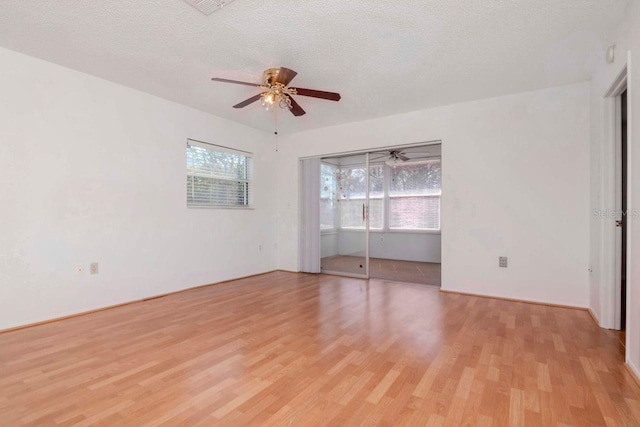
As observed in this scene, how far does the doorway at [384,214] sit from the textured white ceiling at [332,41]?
2233 mm

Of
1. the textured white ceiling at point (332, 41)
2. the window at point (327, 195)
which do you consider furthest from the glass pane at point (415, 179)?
the textured white ceiling at point (332, 41)

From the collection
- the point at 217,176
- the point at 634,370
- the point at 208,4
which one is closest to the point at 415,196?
the point at 217,176

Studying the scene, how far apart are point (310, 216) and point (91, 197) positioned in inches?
133

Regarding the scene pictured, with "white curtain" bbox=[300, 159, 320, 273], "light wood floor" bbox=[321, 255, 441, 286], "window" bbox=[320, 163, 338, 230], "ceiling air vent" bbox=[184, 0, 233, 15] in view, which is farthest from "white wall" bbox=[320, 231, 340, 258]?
"ceiling air vent" bbox=[184, 0, 233, 15]

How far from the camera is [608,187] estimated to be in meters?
2.96

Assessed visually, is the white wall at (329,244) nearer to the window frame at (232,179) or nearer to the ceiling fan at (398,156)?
the window frame at (232,179)

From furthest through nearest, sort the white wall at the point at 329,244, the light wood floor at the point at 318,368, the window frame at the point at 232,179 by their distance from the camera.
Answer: the white wall at the point at 329,244 → the window frame at the point at 232,179 → the light wood floor at the point at 318,368

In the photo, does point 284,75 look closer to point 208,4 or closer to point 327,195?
point 208,4

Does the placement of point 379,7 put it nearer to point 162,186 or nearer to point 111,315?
point 162,186

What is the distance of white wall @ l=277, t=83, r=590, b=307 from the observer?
12.1 ft

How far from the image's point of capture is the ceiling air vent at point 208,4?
229cm

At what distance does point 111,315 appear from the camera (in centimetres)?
341

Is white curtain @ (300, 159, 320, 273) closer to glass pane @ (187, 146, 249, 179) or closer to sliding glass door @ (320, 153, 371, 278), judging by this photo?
sliding glass door @ (320, 153, 371, 278)

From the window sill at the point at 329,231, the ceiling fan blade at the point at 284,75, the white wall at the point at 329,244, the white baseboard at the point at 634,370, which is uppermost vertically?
the ceiling fan blade at the point at 284,75
